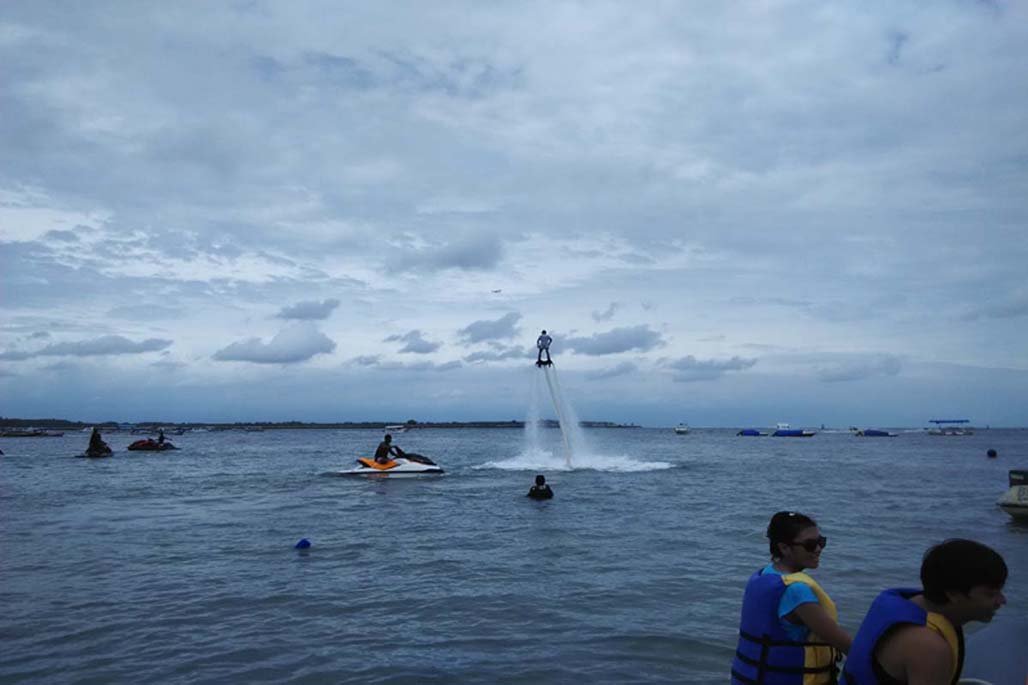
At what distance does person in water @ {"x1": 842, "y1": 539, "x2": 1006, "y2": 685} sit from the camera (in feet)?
10.8

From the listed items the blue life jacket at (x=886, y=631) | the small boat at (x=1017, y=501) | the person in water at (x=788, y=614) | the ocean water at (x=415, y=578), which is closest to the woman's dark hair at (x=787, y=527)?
the person in water at (x=788, y=614)

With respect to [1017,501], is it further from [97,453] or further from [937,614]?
[97,453]

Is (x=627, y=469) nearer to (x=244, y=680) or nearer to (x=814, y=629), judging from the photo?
(x=244, y=680)

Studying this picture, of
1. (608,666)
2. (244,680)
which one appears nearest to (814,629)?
(608,666)

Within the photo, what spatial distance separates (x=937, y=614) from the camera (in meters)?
3.38

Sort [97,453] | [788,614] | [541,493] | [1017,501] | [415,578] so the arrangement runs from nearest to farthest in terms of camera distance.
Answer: [788,614] → [415,578] → [1017,501] → [541,493] → [97,453]

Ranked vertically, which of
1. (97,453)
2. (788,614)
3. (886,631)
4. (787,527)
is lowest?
(97,453)

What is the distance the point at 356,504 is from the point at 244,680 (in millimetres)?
19692

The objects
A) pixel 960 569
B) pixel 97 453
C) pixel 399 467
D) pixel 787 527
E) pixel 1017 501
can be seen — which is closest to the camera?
pixel 960 569

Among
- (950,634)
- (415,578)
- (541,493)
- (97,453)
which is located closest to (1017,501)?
(541,493)

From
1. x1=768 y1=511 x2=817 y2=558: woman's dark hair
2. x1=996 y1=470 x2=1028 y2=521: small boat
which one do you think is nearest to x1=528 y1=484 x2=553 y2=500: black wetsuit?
x1=996 y1=470 x2=1028 y2=521: small boat

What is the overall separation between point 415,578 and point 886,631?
12.7 meters

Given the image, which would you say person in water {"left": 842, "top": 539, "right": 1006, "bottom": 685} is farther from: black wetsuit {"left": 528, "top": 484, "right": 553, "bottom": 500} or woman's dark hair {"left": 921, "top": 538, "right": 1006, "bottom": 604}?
black wetsuit {"left": 528, "top": 484, "right": 553, "bottom": 500}

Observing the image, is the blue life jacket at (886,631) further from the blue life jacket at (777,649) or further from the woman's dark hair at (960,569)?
the blue life jacket at (777,649)
